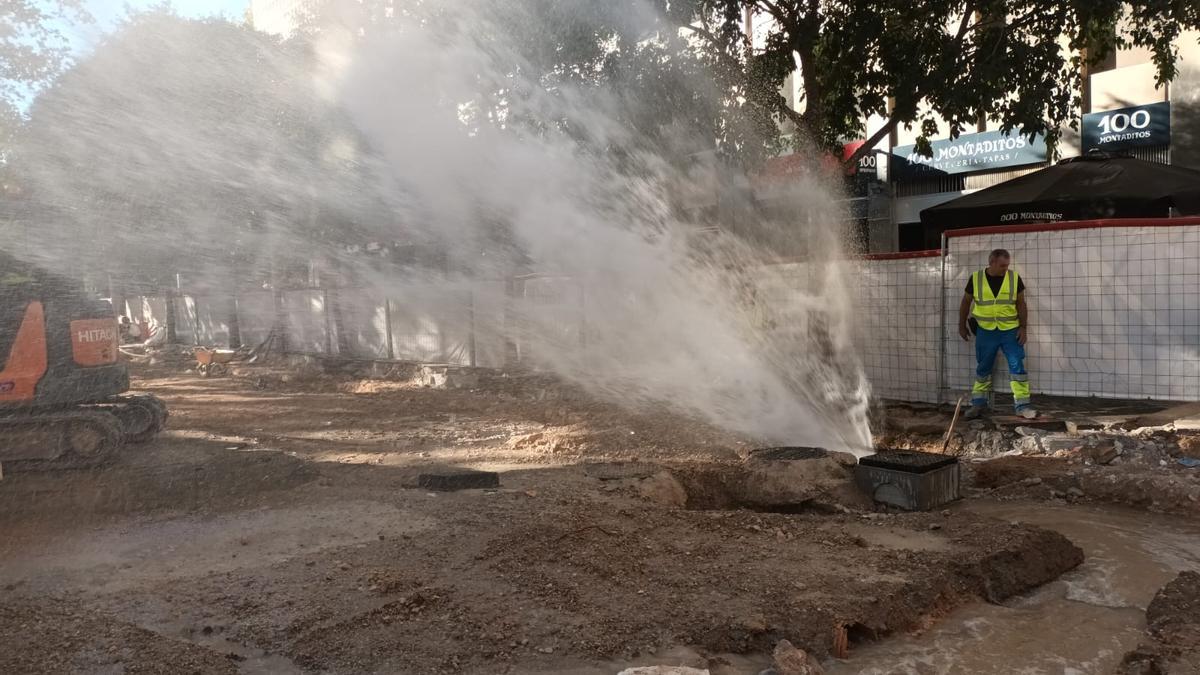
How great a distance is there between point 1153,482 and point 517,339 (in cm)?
869

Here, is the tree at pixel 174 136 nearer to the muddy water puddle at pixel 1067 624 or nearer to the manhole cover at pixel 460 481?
the manhole cover at pixel 460 481

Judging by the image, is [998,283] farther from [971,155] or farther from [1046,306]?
[971,155]

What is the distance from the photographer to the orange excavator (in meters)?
7.23

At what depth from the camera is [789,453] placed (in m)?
6.71

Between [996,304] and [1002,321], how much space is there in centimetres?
16

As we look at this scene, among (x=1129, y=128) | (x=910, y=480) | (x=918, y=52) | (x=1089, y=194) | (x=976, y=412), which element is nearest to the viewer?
(x=910, y=480)

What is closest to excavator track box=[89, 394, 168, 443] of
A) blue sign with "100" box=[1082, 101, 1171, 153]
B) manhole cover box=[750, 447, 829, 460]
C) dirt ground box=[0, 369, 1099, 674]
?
dirt ground box=[0, 369, 1099, 674]

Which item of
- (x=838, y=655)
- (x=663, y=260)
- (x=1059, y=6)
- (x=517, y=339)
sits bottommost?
(x=838, y=655)

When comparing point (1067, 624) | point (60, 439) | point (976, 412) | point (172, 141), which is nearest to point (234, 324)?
point (172, 141)

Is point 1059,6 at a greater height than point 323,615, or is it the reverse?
point 1059,6

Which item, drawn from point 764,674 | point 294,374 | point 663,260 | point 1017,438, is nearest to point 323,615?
point 764,674

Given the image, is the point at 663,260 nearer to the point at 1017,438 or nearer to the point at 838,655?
the point at 1017,438

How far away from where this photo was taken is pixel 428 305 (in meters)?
14.3

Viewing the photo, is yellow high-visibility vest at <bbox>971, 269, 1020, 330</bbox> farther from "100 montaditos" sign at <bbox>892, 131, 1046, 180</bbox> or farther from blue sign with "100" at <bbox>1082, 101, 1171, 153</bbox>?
blue sign with "100" at <bbox>1082, 101, 1171, 153</bbox>
